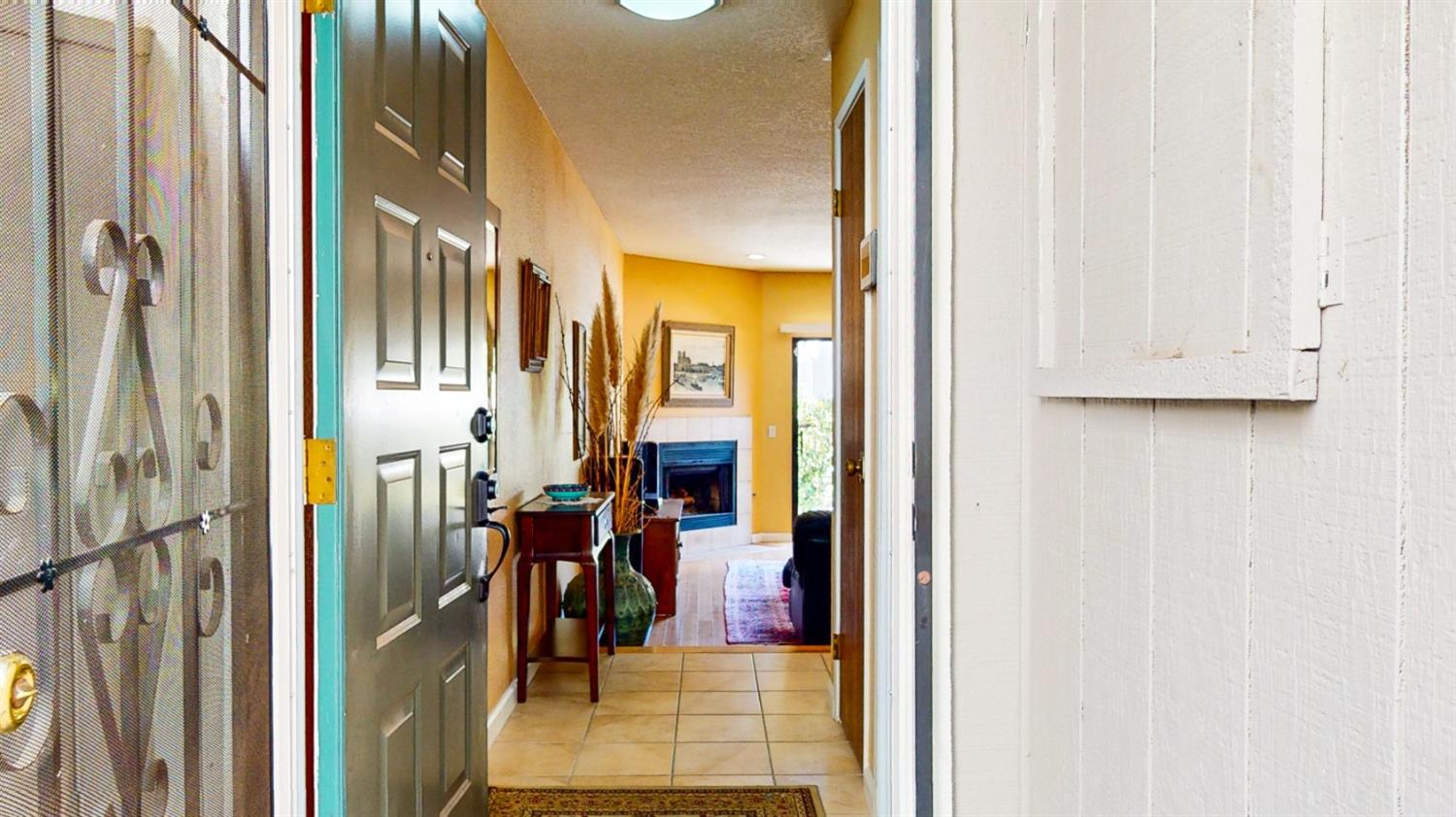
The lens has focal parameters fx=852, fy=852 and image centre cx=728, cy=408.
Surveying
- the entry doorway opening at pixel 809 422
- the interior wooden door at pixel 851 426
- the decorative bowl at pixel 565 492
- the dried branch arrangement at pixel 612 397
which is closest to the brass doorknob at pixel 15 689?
the interior wooden door at pixel 851 426

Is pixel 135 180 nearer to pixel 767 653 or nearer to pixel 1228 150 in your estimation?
pixel 1228 150

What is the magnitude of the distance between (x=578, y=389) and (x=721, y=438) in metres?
3.59

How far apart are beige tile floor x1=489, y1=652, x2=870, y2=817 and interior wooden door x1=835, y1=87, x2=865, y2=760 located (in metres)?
0.19

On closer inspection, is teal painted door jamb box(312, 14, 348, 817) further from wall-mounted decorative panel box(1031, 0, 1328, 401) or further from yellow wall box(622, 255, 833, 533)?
yellow wall box(622, 255, 833, 533)

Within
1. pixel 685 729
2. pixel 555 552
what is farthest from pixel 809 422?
pixel 685 729

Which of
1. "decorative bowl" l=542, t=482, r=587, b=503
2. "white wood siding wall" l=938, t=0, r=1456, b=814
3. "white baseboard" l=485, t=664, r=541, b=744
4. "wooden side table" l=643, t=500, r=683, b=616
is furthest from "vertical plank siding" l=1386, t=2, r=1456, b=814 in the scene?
"wooden side table" l=643, t=500, r=683, b=616

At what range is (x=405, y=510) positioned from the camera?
1650 mm

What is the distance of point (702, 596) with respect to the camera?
6543mm

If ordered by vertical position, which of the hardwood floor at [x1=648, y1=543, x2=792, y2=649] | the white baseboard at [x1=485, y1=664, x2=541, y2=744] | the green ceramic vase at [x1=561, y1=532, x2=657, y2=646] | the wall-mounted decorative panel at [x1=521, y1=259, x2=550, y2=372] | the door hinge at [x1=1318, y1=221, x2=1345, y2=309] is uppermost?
the wall-mounted decorative panel at [x1=521, y1=259, x2=550, y2=372]

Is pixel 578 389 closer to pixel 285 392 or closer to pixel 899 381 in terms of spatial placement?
pixel 285 392

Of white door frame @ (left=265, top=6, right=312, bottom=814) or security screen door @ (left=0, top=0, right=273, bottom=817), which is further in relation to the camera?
white door frame @ (left=265, top=6, right=312, bottom=814)

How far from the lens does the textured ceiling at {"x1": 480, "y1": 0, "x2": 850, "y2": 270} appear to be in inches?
117

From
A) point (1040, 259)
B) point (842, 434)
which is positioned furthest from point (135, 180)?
point (842, 434)

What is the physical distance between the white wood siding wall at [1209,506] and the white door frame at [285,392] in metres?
1.02
